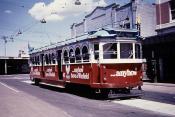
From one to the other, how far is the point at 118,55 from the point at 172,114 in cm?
526

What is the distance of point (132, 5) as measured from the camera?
108 feet

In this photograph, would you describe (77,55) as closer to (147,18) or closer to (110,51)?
(110,51)

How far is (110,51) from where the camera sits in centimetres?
1517

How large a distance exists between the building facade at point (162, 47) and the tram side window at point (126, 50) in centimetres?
1037

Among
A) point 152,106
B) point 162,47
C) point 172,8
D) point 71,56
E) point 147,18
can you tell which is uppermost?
point 147,18

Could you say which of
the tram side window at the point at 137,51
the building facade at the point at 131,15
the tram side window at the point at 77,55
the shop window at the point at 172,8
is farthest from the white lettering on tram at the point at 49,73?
the shop window at the point at 172,8

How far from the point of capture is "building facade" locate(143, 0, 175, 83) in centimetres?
2585

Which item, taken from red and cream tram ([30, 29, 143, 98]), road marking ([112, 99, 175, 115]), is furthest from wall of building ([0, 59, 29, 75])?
road marking ([112, 99, 175, 115])

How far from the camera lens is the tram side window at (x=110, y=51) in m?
15.1

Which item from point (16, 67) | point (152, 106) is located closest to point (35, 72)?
point (152, 106)

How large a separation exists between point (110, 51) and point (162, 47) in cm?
1351

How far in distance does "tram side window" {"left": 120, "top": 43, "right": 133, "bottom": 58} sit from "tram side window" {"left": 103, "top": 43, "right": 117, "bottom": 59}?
386 millimetres

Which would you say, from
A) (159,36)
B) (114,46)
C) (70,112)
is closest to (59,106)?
(70,112)

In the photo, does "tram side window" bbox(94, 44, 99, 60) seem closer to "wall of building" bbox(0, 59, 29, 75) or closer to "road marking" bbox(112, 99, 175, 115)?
"road marking" bbox(112, 99, 175, 115)
